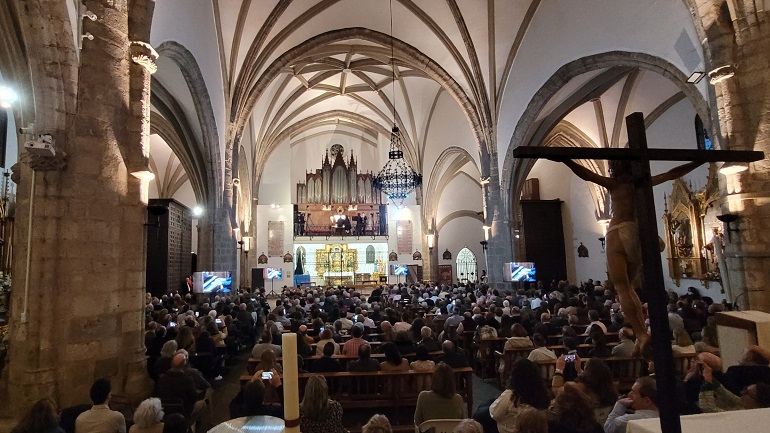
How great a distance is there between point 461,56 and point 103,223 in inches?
448

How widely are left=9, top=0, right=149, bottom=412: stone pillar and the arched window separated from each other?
63.2ft

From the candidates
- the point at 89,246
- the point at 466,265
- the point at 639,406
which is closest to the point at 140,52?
the point at 89,246

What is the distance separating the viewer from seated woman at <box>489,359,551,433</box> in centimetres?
272

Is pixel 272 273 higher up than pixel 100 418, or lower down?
higher up

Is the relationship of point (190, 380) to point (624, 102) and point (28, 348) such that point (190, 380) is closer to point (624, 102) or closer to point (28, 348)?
point (28, 348)

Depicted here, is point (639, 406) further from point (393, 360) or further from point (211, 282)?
point (211, 282)

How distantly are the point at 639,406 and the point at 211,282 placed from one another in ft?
33.3

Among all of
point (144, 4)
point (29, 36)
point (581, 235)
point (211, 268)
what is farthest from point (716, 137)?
point (581, 235)

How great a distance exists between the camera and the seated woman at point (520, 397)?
272 centimetres

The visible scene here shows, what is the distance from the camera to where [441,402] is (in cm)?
331

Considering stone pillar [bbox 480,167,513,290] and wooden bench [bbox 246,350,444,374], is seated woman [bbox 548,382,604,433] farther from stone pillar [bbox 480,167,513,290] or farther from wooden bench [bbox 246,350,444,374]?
stone pillar [bbox 480,167,513,290]

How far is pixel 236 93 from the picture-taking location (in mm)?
12445

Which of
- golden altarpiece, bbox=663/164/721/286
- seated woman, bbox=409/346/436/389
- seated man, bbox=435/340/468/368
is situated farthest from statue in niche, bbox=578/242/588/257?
seated woman, bbox=409/346/436/389

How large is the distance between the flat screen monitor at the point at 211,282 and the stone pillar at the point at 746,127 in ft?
34.0
